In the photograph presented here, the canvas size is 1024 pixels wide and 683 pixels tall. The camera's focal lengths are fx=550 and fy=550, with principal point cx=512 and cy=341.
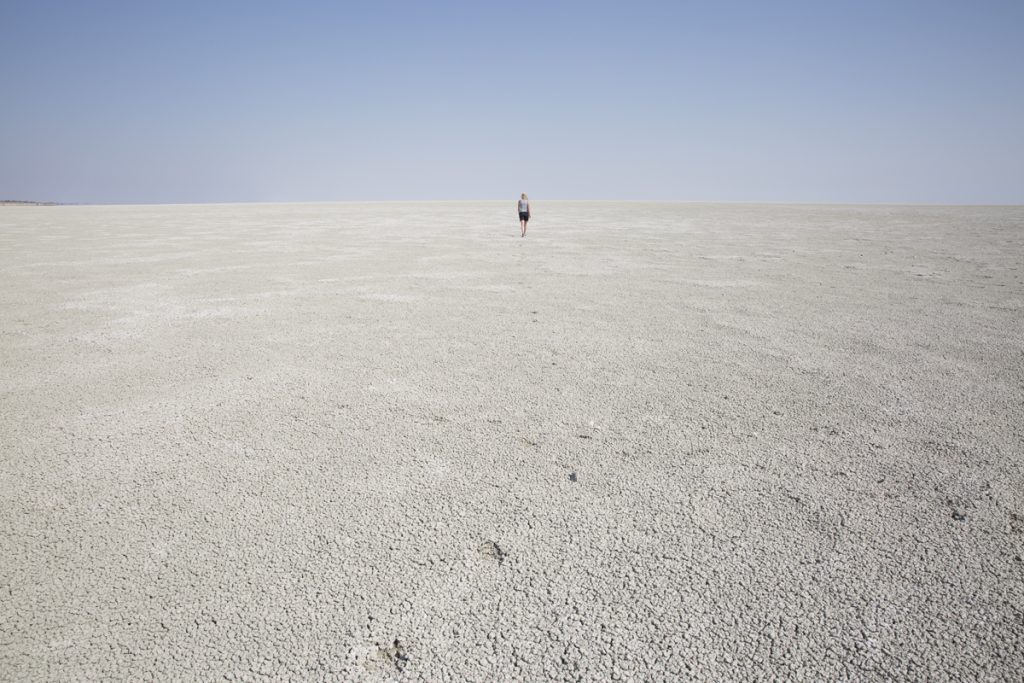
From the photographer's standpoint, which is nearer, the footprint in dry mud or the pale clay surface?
the pale clay surface

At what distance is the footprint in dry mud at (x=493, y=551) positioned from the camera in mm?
2284

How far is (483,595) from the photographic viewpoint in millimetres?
2072

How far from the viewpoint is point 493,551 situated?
7.64 ft

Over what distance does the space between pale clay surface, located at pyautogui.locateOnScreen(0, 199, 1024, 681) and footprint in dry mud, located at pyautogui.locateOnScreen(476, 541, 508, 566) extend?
0.01 meters

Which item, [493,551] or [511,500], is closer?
[493,551]

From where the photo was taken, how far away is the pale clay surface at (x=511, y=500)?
1.86 m

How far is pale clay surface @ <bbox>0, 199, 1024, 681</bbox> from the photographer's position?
6.10 feet

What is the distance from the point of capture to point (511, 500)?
2.71 m

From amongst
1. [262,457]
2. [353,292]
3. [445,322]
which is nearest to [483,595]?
[262,457]

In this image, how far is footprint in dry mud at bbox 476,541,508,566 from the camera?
2284mm

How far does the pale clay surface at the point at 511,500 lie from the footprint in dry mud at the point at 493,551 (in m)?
0.01

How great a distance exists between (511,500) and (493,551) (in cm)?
40

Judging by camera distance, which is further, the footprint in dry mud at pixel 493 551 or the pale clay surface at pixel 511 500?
the footprint in dry mud at pixel 493 551

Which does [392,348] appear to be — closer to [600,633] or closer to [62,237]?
[600,633]
